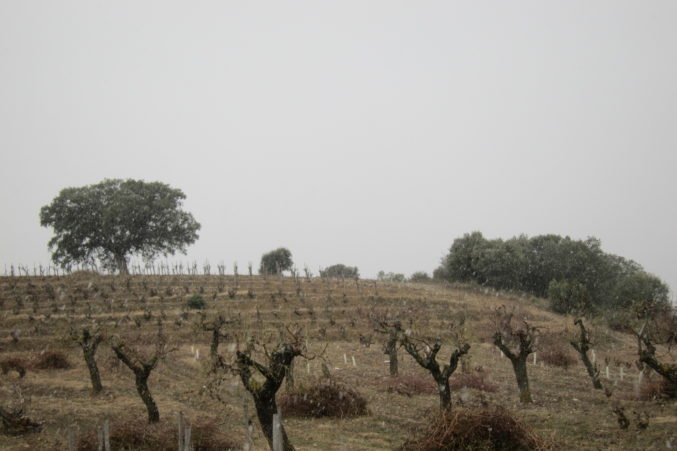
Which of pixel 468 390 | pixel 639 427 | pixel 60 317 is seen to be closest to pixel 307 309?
pixel 60 317

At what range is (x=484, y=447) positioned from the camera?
13.6m

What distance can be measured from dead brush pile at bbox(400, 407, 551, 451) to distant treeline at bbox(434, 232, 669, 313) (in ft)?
176

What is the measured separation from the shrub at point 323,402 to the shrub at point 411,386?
3674mm

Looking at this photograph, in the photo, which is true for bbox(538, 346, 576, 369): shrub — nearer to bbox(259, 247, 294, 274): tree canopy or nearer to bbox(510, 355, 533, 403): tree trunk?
bbox(510, 355, 533, 403): tree trunk

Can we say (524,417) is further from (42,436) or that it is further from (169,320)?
(169,320)

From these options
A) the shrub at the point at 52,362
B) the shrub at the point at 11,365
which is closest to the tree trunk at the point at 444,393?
the shrub at the point at 11,365

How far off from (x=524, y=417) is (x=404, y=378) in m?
8.45

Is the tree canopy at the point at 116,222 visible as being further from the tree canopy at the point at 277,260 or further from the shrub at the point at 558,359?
the shrub at the point at 558,359

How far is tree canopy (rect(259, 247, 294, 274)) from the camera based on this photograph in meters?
86.4

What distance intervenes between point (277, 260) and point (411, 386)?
6418 centimetres

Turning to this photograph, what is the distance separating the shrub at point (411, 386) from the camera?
77.2ft

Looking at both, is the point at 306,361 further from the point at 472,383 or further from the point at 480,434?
the point at 480,434

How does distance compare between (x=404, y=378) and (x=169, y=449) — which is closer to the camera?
(x=169, y=449)

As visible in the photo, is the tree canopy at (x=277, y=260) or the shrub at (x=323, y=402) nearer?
the shrub at (x=323, y=402)
